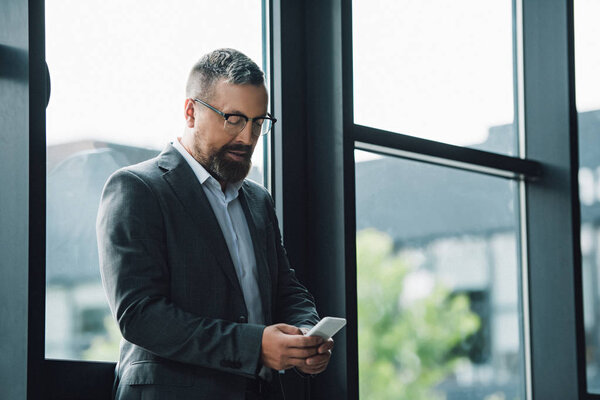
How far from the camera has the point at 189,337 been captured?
5.88ft

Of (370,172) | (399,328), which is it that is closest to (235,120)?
(370,172)

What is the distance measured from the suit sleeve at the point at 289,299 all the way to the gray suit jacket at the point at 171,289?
8.5 inches

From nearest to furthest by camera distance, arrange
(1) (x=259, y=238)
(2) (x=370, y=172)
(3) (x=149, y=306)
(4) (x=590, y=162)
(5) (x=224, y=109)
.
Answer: (3) (x=149, y=306) → (5) (x=224, y=109) → (1) (x=259, y=238) → (2) (x=370, y=172) → (4) (x=590, y=162)

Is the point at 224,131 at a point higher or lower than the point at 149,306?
higher

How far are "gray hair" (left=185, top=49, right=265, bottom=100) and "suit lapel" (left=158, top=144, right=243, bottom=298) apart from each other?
0.65ft

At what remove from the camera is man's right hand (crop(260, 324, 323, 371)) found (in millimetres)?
1806

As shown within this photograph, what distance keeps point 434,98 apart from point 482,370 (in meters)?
1.23

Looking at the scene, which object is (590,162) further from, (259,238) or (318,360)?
(318,360)

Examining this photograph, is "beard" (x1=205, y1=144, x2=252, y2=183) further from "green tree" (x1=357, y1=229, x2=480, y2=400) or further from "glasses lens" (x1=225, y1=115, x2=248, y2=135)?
"green tree" (x1=357, y1=229, x2=480, y2=400)

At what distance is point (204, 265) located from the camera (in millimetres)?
1917

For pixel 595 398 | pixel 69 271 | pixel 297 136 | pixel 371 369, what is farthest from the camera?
pixel 595 398

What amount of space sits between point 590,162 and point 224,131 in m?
2.52

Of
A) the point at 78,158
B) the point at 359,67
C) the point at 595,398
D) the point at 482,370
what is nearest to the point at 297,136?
the point at 359,67

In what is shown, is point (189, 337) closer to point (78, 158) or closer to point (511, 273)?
point (78, 158)
